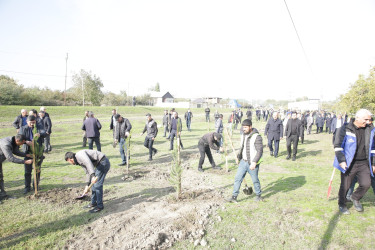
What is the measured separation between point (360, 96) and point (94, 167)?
14.7 meters

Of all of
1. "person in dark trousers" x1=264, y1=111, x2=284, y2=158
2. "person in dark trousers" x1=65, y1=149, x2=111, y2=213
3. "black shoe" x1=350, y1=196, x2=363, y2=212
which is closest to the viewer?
"person in dark trousers" x1=65, y1=149, x2=111, y2=213

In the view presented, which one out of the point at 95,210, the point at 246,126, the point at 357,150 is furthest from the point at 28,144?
the point at 357,150

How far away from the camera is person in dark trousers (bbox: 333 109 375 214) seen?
4387mm

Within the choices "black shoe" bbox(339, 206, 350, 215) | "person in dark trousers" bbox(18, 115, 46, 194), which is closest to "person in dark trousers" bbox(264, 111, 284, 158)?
"black shoe" bbox(339, 206, 350, 215)

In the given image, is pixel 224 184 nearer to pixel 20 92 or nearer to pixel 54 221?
pixel 54 221

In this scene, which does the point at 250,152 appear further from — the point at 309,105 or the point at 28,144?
the point at 309,105

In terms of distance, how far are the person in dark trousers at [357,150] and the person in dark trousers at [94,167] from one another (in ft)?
17.6

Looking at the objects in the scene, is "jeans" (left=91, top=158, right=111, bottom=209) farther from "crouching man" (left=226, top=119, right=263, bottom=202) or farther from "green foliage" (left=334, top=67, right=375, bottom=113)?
"green foliage" (left=334, top=67, right=375, bottom=113)

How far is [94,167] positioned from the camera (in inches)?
195

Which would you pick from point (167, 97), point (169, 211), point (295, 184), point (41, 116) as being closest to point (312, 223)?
point (295, 184)

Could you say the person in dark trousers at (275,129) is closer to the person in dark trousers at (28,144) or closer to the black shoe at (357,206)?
the black shoe at (357,206)

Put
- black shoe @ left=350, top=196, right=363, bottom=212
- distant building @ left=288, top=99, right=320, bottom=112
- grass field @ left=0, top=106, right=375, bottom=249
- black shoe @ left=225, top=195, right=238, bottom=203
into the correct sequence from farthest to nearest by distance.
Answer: distant building @ left=288, top=99, right=320, bottom=112, black shoe @ left=225, top=195, right=238, bottom=203, black shoe @ left=350, top=196, right=363, bottom=212, grass field @ left=0, top=106, right=375, bottom=249

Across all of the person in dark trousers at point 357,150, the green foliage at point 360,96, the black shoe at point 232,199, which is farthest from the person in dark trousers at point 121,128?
the green foliage at point 360,96

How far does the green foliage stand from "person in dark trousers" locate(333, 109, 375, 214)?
927cm
